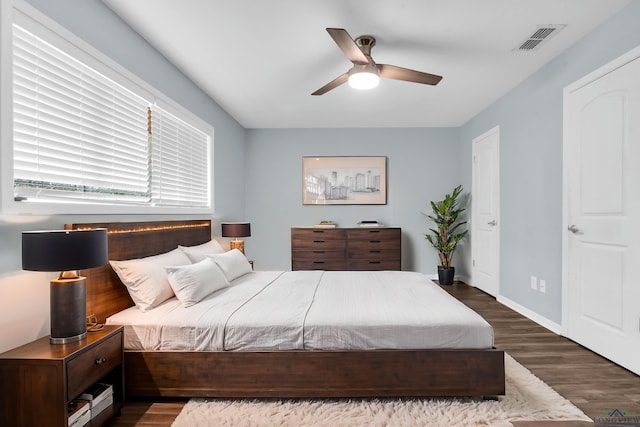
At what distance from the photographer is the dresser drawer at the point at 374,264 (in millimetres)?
5070

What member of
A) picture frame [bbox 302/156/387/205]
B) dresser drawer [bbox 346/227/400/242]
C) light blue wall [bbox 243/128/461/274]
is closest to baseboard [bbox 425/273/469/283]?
light blue wall [bbox 243/128/461/274]

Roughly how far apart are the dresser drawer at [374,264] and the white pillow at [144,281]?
3.13 m

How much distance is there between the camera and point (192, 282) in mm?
2357

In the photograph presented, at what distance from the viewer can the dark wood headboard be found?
2.08m

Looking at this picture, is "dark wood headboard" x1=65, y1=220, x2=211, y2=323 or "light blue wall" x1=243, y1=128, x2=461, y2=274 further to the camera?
"light blue wall" x1=243, y1=128, x2=461, y2=274

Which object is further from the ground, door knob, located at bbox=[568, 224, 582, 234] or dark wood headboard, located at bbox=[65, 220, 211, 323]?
door knob, located at bbox=[568, 224, 582, 234]

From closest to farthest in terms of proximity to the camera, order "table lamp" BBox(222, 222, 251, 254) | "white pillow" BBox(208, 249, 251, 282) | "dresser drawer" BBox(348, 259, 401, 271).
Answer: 1. "white pillow" BBox(208, 249, 251, 282)
2. "table lamp" BBox(222, 222, 251, 254)
3. "dresser drawer" BBox(348, 259, 401, 271)

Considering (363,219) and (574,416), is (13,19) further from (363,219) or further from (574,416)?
(363,219)

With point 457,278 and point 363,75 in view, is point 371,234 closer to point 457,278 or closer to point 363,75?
point 457,278

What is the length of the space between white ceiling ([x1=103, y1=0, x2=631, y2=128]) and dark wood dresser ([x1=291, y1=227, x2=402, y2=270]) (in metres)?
1.91

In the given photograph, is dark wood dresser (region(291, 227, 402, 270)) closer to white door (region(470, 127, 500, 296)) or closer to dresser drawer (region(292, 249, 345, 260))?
dresser drawer (region(292, 249, 345, 260))

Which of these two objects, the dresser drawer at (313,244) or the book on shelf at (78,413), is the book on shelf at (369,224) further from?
the book on shelf at (78,413)

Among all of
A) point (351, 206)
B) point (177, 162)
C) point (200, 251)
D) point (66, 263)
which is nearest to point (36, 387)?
point (66, 263)

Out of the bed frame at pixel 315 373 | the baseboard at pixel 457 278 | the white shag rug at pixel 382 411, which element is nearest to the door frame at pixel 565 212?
the white shag rug at pixel 382 411
